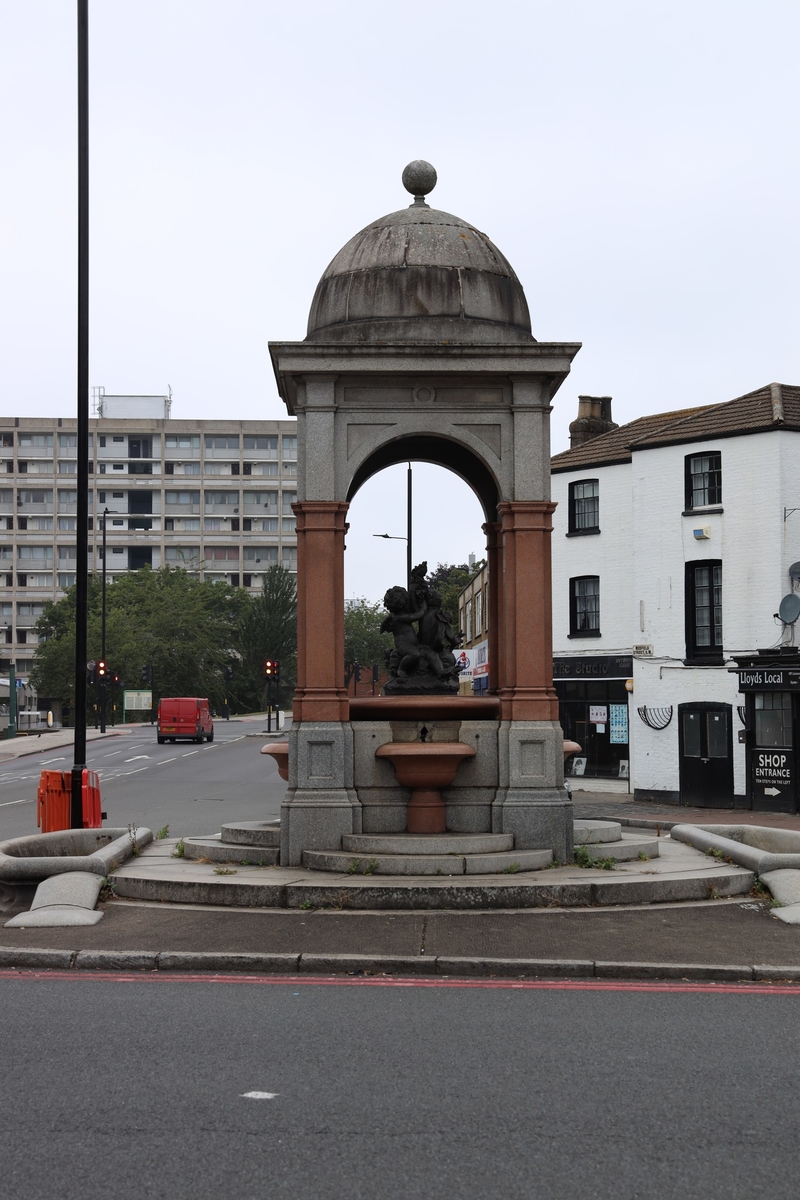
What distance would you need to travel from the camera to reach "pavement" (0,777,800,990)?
28.6ft

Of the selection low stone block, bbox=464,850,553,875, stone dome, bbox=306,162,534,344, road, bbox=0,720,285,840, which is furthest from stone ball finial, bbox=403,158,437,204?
road, bbox=0,720,285,840

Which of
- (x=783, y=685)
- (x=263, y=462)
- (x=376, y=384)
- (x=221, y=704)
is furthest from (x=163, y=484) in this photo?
(x=376, y=384)

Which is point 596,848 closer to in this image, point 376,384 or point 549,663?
point 549,663

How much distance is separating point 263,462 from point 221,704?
2823 centimetres

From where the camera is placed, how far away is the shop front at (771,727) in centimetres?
2722

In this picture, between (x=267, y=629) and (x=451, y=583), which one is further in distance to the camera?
(x=267, y=629)

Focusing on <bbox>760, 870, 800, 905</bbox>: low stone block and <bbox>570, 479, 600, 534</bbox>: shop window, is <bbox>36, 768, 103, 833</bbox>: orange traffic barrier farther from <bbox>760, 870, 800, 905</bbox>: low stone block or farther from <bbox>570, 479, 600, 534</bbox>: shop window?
<bbox>570, 479, 600, 534</bbox>: shop window

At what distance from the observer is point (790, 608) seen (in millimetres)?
28672

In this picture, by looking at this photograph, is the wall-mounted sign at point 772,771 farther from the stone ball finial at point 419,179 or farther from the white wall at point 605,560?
the stone ball finial at point 419,179

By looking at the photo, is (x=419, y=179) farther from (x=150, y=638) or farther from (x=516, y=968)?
(x=150, y=638)

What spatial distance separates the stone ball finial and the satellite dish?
57.4ft

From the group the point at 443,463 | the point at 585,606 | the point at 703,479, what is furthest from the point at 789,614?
the point at 443,463

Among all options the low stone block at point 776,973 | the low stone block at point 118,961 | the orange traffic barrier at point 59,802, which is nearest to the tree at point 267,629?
the orange traffic barrier at point 59,802

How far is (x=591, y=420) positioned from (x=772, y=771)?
15.9 metres
